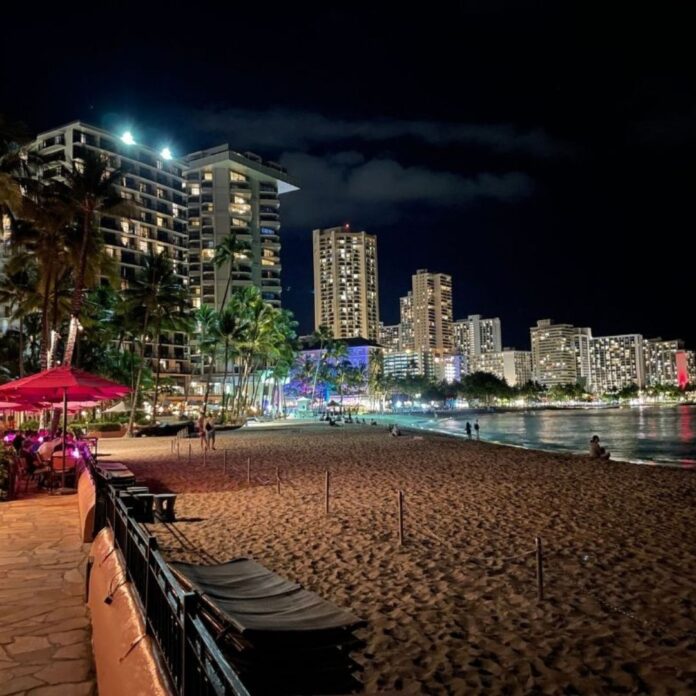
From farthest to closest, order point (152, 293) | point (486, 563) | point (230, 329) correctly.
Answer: point (230, 329) < point (152, 293) < point (486, 563)

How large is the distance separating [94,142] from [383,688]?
104388 millimetres

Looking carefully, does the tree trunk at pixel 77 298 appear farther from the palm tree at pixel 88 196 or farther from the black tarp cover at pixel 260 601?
the black tarp cover at pixel 260 601

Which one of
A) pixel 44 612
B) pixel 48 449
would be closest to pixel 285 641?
pixel 44 612

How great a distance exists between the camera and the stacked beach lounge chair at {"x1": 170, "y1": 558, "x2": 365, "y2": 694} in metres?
3.93

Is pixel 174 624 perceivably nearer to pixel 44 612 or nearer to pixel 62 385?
pixel 44 612

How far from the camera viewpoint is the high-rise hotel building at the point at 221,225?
393ft

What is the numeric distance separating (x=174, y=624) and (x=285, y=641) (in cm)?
81

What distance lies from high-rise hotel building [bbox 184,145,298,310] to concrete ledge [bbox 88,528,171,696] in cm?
11435

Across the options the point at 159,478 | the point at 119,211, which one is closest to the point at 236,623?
the point at 159,478

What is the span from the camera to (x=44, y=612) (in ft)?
20.4

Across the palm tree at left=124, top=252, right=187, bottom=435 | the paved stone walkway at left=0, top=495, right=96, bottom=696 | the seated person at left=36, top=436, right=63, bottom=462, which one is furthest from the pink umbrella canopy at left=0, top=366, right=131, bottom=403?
the palm tree at left=124, top=252, right=187, bottom=435

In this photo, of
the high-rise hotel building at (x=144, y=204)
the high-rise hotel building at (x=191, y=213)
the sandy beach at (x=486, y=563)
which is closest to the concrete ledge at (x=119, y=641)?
the sandy beach at (x=486, y=563)

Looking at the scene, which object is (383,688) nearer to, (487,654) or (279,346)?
(487,654)

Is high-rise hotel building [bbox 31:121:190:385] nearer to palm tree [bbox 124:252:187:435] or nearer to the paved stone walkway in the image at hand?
palm tree [bbox 124:252:187:435]
